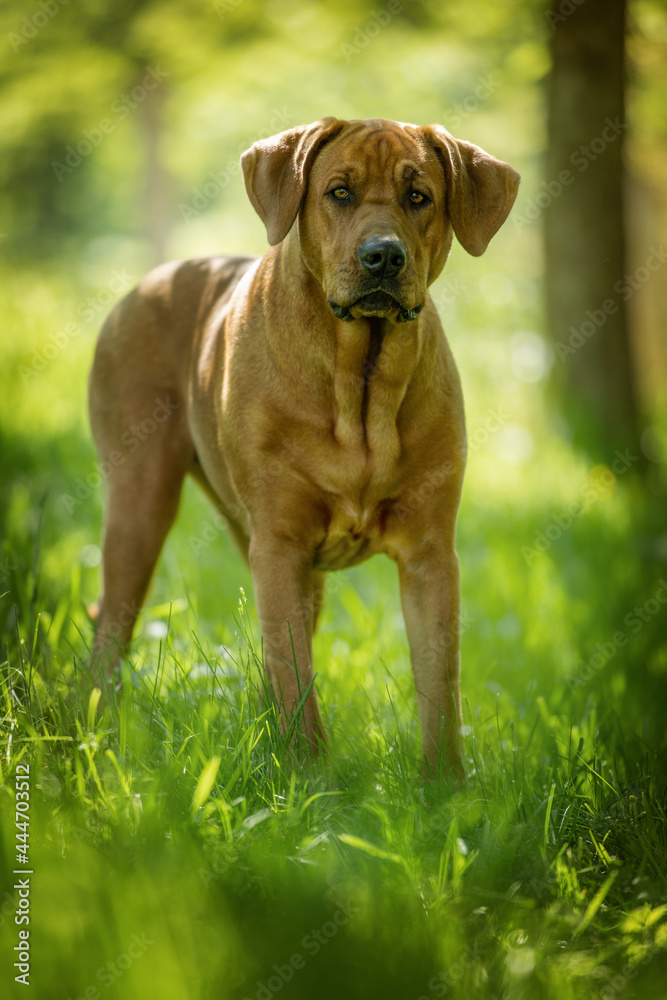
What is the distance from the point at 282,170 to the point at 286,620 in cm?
146

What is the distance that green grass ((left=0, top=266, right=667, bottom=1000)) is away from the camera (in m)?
1.96

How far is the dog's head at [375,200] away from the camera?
2859 millimetres

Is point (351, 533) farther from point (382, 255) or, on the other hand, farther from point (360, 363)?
point (382, 255)

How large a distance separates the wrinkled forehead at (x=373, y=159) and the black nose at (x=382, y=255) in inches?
13.1

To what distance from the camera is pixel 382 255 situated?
277 centimetres

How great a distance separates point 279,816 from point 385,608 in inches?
112

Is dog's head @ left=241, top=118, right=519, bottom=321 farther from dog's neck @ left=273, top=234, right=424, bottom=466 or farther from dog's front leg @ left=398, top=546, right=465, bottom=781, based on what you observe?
dog's front leg @ left=398, top=546, right=465, bottom=781

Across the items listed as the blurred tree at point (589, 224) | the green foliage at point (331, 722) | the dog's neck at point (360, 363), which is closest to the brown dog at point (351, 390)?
the dog's neck at point (360, 363)

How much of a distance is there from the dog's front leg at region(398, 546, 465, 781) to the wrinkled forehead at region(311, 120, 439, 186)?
1.21 meters

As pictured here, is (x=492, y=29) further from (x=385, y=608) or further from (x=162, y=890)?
(x=162, y=890)

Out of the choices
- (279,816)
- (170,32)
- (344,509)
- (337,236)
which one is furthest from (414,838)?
(170,32)

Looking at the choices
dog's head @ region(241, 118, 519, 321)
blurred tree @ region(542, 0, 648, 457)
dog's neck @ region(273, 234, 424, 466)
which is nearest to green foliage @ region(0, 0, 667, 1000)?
blurred tree @ region(542, 0, 648, 457)

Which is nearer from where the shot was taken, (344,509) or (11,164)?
(344,509)

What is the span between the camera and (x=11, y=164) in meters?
12.2
